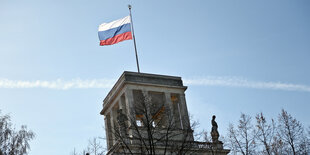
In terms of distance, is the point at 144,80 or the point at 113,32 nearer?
the point at 144,80

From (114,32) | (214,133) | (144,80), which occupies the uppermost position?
(114,32)

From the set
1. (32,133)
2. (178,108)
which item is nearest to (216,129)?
(178,108)

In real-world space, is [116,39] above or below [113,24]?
below

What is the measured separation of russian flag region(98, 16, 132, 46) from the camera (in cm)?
4675

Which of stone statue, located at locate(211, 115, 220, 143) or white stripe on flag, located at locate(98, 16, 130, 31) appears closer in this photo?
stone statue, located at locate(211, 115, 220, 143)

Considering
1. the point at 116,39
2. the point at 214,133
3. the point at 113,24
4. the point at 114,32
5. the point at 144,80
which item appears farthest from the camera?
the point at 113,24

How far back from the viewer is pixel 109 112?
48344 millimetres

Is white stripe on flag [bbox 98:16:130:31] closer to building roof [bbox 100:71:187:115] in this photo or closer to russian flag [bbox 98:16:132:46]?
russian flag [bbox 98:16:132:46]

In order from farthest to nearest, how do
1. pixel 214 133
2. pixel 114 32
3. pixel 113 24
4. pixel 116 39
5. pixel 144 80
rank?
pixel 113 24 < pixel 114 32 < pixel 116 39 < pixel 144 80 < pixel 214 133

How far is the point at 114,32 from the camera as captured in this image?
154 ft


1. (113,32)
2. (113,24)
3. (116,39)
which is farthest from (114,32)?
(113,24)

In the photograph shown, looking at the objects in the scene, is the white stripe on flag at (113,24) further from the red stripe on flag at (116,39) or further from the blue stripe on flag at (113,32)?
the red stripe on flag at (116,39)

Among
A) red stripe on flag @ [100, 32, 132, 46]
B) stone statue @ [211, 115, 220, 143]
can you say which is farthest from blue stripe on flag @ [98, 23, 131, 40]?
stone statue @ [211, 115, 220, 143]

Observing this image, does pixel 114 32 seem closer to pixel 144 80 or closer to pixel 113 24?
pixel 113 24
